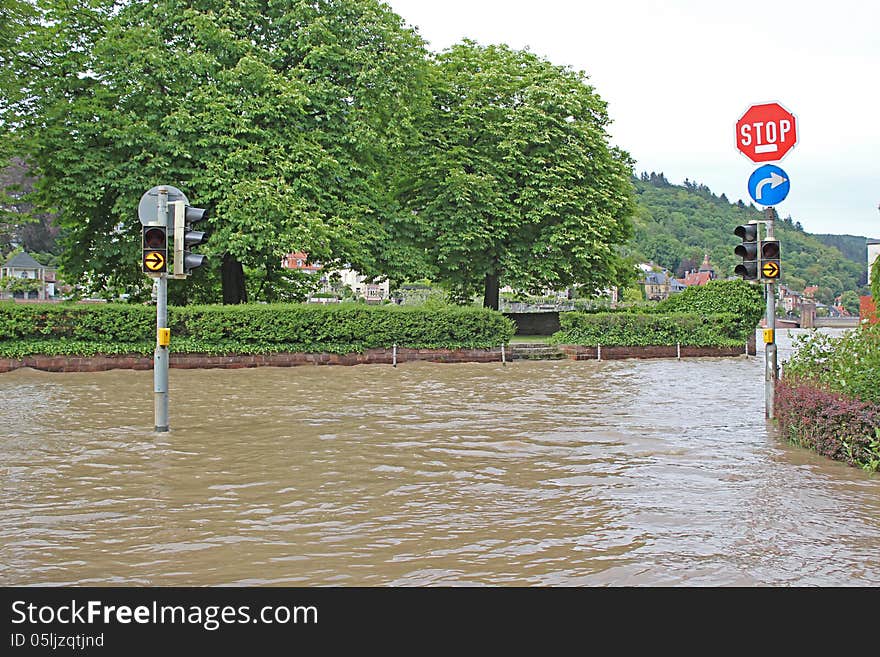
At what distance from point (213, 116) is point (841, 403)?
20306mm

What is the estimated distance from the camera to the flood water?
227 inches

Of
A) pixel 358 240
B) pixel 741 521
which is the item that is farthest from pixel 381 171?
pixel 741 521

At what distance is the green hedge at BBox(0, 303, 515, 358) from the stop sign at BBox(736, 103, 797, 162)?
12.8 m

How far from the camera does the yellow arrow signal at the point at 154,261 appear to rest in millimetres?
11398

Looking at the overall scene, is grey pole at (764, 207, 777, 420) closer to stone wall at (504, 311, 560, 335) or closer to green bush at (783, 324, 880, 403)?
green bush at (783, 324, 880, 403)

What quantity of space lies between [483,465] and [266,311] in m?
15.7

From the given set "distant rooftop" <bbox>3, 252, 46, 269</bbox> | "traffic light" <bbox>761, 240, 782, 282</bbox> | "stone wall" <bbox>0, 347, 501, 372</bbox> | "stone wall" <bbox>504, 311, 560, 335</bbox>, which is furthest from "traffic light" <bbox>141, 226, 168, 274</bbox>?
"distant rooftop" <bbox>3, 252, 46, 269</bbox>

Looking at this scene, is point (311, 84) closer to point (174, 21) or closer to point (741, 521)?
point (174, 21)

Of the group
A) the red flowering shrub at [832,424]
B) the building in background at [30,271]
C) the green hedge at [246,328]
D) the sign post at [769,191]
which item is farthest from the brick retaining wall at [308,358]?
the building in background at [30,271]

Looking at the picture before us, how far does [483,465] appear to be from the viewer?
948 cm

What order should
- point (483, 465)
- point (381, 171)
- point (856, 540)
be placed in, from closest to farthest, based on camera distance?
point (856, 540)
point (483, 465)
point (381, 171)

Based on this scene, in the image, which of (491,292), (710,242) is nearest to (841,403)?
(491,292)

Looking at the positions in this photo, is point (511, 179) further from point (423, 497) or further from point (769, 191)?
point (423, 497)

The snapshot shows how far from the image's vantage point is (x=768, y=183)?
42.7 feet
